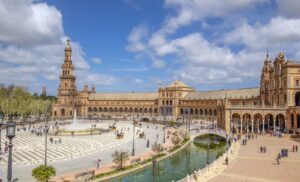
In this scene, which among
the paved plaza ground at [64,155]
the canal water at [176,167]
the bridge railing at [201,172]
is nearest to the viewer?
the bridge railing at [201,172]

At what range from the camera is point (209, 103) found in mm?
111312

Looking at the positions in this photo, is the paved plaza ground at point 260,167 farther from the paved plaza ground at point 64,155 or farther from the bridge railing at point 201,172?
the paved plaza ground at point 64,155

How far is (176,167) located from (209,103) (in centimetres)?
7378

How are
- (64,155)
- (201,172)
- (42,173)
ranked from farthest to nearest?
(64,155) < (201,172) < (42,173)

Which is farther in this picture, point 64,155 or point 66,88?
point 66,88

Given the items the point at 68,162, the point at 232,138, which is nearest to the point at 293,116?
the point at 232,138

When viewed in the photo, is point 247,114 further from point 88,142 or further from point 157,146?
point 88,142

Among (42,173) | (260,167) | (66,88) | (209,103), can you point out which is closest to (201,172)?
(260,167)

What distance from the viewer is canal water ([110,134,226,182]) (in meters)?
33.7

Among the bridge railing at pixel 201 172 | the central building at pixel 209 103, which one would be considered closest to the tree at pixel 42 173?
the bridge railing at pixel 201 172

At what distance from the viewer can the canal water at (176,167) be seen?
33.7 metres

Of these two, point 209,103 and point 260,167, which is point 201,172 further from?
point 209,103

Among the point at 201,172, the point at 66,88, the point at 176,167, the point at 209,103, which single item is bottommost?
the point at 176,167

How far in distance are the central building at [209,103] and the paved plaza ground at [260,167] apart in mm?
18161
